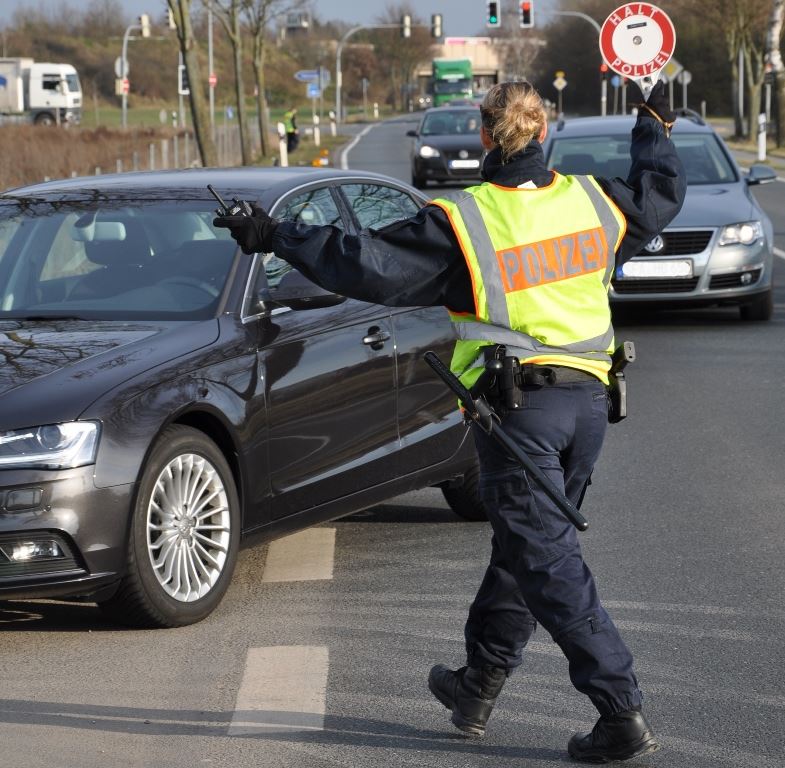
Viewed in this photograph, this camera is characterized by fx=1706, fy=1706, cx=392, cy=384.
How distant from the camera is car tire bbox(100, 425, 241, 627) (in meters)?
5.57

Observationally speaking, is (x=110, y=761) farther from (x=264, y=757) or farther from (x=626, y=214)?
(x=626, y=214)

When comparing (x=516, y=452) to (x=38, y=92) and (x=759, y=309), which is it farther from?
(x=38, y=92)

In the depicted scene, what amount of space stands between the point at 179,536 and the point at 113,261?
1.41 metres

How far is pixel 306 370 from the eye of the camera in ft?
20.7

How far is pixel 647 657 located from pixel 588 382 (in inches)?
50.6

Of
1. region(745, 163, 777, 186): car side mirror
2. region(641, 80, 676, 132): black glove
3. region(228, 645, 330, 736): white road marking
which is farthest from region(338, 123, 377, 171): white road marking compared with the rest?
region(641, 80, 676, 132): black glove

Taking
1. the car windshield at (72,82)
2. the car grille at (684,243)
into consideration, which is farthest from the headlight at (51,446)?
the car windshield at (72,82)

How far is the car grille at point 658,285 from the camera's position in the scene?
13.9 meters

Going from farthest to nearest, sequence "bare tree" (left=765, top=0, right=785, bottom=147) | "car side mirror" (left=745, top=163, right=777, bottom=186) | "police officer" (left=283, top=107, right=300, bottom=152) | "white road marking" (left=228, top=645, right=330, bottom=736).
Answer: "bare tree" (left=765, top=0, right=785, bottom=147) → "police officer" (left=283, top=107, right=300, bottom=152) → "car side mirror" (left=745, top=163, right=777, bottom=186) → "white road marking" (left=228, top=645, right=330, bottom=736)

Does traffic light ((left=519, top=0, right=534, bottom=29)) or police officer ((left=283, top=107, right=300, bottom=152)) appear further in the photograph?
traffic light ((left=519, top=0, right=534, bottom=29))

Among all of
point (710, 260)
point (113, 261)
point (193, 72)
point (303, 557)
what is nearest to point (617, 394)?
point (303, 557)

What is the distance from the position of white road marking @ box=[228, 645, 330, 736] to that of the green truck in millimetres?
80594

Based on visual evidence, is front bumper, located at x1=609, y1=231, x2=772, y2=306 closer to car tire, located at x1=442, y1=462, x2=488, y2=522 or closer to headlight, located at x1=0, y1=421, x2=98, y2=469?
car tire, located at x1=442, y1=462, x2=488, y2=522

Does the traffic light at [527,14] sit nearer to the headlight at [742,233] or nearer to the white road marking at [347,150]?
the white road marking at [347,150]
